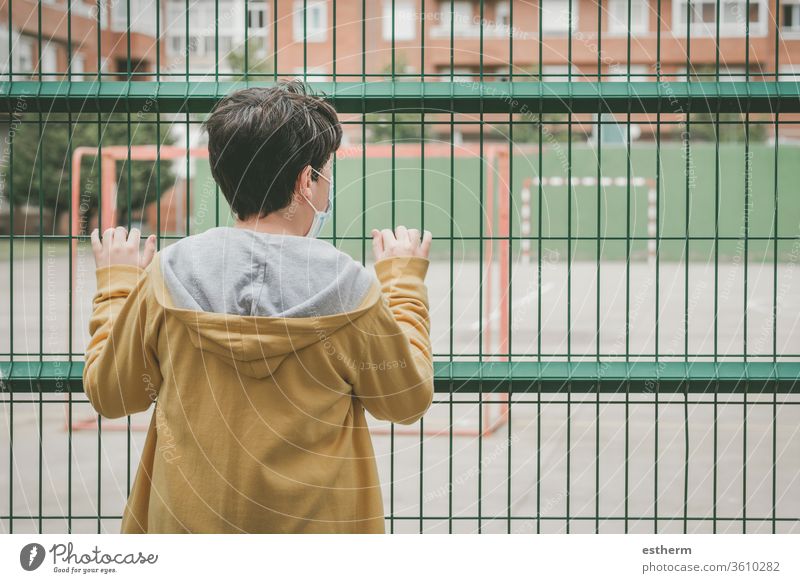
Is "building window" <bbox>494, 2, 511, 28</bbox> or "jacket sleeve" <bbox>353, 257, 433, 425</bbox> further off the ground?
"building window" <bbox>494, 2, 511, 28</bbox>

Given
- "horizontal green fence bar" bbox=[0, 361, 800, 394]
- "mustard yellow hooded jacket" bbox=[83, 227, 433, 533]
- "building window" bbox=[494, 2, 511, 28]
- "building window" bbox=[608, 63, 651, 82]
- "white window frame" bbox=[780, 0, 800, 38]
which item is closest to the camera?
"mustard yellow hooded jacket" bbox=[83, 227, 433, 533]

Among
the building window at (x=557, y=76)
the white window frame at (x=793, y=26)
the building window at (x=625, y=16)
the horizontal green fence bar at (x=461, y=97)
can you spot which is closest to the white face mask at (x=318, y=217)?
the horizontal green fence bar at (x=461, y=97)

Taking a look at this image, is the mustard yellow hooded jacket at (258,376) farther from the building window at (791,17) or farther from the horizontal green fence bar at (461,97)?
the building window at (791,17)

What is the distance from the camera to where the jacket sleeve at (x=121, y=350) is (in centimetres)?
164

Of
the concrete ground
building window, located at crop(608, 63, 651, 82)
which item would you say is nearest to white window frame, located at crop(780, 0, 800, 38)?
building window, located at crop(608, 63, 651, 82)

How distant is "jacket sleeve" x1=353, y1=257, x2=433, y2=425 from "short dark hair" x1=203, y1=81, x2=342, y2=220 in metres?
0.27

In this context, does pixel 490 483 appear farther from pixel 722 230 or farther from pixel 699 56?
pixel 699 56

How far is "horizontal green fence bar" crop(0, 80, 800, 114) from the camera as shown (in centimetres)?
256

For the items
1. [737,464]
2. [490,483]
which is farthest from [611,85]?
[737,464]

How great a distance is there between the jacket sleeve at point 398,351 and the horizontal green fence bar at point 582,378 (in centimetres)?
78

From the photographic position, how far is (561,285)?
17.8 meters

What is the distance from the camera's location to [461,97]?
A: 2.56m

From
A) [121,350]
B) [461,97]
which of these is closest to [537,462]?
[461,97]

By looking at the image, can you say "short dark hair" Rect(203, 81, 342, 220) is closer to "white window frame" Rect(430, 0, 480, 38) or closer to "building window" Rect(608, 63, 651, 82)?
"building window" Rect(608, 63, 651, 82)
